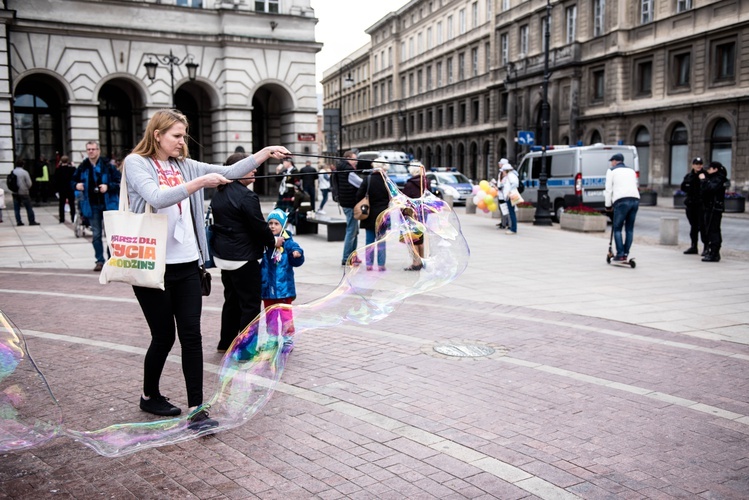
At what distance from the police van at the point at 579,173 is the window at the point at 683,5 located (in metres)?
20.2

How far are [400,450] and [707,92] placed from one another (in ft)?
123

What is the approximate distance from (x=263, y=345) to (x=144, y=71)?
26.4 meters

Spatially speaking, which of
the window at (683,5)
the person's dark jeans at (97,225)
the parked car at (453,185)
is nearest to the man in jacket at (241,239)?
the person's dark jeans at (97,225)

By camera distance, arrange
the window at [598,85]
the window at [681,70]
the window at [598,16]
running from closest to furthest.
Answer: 1. the window at [681,70]
2. the window at [598,16]
3. the window at [598,85]

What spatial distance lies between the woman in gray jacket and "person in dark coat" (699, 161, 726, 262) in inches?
423

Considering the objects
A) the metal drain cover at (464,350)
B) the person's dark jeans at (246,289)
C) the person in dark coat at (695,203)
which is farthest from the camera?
the person in dark coat at (695,203)

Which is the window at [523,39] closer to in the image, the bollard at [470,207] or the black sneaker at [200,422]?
the bollard at [470,207]

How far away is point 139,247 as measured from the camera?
13.9 feet

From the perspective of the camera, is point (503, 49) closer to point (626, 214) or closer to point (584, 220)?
point (584, 220)

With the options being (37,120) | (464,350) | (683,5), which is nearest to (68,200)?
(464,350)

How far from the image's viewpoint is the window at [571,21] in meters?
47.6

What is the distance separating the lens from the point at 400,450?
4.27m

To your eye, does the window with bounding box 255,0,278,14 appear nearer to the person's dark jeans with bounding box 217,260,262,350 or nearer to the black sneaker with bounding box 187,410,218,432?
the person's dark jeans with bounding box 217,260,262,350

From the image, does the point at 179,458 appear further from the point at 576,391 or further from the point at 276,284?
the point at 576,391
